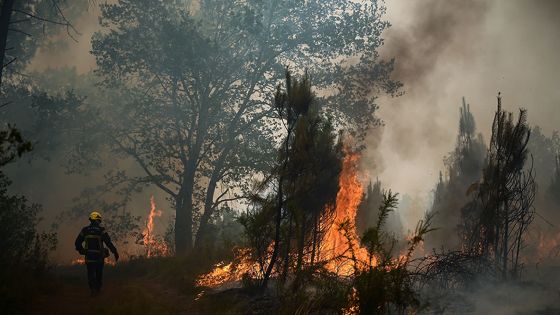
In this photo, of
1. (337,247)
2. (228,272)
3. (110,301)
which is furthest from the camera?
(337,247)

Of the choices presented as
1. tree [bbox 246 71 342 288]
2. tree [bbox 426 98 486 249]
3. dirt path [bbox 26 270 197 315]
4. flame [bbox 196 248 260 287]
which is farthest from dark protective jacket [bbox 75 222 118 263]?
tree [bbox 426 98 486 249]

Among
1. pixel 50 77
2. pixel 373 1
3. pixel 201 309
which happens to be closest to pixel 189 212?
pixel 201 309

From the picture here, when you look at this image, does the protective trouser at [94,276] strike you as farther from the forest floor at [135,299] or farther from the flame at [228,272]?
the flame at [228,272]

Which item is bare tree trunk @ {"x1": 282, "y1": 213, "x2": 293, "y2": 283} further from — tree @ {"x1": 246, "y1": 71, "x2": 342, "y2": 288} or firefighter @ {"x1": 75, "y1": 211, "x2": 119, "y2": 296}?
firefighter @ {"x1": 75, "y1": 211, "x2": 119, "y2": 296}

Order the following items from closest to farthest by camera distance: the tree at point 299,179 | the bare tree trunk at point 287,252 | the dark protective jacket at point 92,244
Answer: the bare tree trunk at point 287,252 → the tree at point 299,179 → the dark protective jacket at point 92,244

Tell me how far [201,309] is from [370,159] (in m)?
25.8

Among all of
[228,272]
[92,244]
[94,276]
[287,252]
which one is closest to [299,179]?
[287,252]

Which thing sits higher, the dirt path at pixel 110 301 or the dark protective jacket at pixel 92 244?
the dark protective jacket at pixel 92 244

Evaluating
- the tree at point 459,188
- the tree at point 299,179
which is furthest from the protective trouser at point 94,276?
the tree at point 459,188

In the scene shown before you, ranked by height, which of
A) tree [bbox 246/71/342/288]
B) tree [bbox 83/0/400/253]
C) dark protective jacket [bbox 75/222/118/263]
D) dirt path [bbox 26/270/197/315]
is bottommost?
dirt path [bbox 26/270/197/315]

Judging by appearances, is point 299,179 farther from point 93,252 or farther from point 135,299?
point 93,252

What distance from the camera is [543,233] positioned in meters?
24.6

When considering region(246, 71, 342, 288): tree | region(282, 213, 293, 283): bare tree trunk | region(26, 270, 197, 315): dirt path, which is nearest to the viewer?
region(26, 270, 197, 315): dirt path

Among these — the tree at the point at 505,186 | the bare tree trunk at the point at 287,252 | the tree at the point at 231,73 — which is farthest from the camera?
the tree at the point at 231,73
